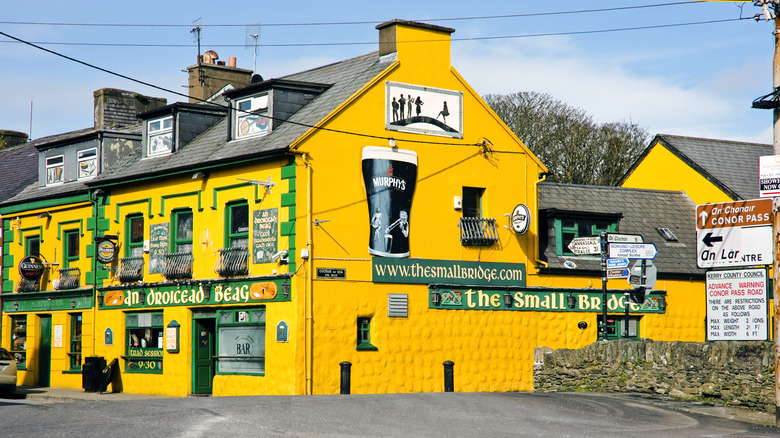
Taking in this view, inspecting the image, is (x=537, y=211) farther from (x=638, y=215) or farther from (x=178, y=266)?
(x=178, y=266)

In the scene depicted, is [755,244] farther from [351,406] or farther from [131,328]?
[131,328]

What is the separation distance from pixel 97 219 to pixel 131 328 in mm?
3880

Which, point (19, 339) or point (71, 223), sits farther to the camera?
point (19, 339)

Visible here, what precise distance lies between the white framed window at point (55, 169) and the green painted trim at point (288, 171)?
39.6ft

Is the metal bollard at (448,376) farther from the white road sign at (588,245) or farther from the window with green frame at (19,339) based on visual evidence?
the window with green frame at (19,339)

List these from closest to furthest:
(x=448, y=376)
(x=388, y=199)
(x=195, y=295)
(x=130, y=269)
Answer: (x=448, y=376), (x=388, y=199), (x=195, y=295), (x=130, y=269)

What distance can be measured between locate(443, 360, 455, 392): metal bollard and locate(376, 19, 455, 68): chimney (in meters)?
8.50

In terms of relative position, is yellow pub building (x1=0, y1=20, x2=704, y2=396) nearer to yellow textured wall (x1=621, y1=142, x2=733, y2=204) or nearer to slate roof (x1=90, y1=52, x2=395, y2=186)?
slate roof (x1=90, y1=52, x2=395, y2=186)

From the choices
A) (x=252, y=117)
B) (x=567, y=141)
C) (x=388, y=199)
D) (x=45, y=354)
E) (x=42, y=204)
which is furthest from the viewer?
(x=567, y=141)

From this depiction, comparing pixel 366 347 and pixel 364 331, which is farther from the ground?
pixel 364 331

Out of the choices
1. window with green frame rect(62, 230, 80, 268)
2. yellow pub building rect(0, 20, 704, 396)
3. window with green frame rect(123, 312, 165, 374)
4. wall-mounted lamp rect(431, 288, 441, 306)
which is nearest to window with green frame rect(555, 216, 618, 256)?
yellow pub building rect(0, 20, 704, 396)

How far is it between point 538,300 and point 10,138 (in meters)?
27.6

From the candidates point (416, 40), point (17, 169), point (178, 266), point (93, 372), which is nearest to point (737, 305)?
point (416, 40)

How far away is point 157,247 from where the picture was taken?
98.7 feet
